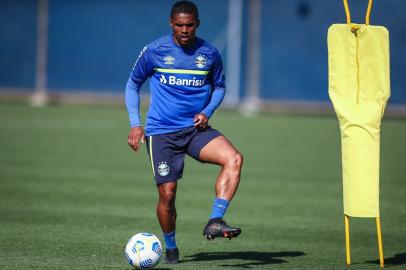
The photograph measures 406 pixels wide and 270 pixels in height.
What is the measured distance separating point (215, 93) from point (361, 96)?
1.40m

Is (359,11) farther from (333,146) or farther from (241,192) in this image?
(241,192)

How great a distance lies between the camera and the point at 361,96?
8719 mm

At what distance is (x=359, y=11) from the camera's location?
25.4 meters

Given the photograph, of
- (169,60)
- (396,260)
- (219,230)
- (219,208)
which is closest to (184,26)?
(169,60)

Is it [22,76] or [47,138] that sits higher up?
[22,76]

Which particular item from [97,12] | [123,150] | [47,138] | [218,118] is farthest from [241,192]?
[97,12]

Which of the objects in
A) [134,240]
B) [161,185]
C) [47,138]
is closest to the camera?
[134,240]

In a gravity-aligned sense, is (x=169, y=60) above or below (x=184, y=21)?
below

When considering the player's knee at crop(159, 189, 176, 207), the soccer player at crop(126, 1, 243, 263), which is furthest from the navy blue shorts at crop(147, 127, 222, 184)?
the player's knee at crop(159, 189, 176, 207)

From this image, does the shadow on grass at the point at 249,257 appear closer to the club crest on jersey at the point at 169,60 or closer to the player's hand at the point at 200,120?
the player's hand at the point at 200,120

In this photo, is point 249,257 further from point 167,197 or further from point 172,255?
point 167,197

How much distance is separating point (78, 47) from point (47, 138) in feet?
30.8

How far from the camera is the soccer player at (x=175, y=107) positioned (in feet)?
29.3

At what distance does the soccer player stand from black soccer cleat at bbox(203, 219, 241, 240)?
2.32 feet
